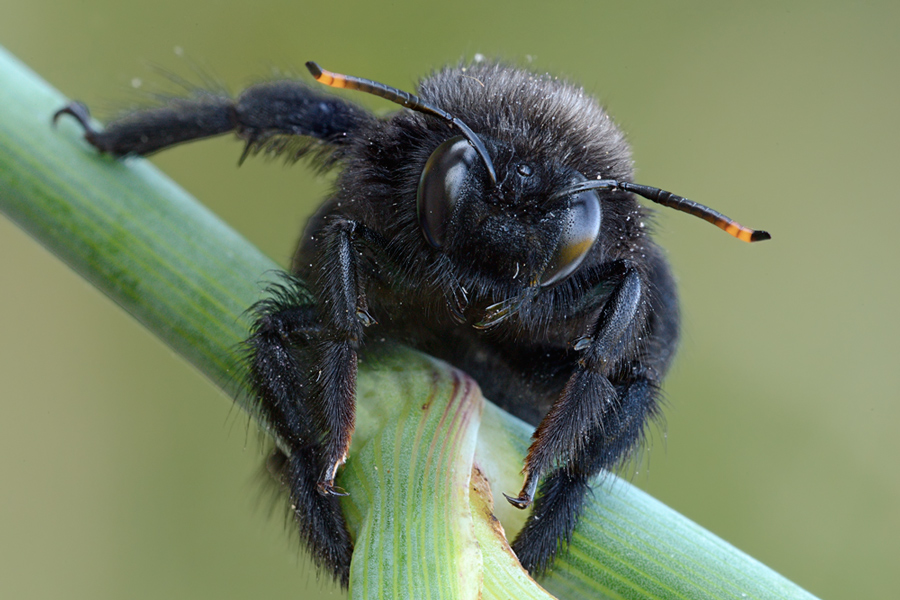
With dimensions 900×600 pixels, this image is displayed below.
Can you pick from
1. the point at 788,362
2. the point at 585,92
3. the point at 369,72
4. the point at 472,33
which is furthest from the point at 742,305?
the point at 585,92

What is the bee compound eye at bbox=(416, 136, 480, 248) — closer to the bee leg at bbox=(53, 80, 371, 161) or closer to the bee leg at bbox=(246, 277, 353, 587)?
the bee leg at bbox=(246, 277, 353, 587)

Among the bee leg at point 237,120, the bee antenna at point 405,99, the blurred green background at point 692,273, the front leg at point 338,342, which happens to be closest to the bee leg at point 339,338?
the front leg at point 338,342

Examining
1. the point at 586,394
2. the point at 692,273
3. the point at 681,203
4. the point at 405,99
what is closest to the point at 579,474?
the point at 586,394

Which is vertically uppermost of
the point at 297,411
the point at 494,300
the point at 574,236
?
the point at 574,236

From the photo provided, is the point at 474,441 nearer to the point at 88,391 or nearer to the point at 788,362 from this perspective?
the point at 788,362

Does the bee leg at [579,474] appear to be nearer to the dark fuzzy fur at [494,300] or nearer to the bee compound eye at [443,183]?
the dark fuzzy fur at [494,300]

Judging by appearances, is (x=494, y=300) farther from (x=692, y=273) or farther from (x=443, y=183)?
(x=692, y=273)
